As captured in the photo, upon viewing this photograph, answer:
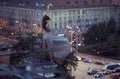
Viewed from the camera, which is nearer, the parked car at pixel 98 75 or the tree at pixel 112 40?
the parked car at pixel 98 75

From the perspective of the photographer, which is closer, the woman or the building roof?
the woman

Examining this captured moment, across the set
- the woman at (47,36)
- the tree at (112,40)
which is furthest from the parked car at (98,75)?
the woman at (47,36)

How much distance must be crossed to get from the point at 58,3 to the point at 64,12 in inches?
12.6

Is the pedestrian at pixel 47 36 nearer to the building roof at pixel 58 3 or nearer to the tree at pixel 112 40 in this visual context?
the tree at pixel 112 40

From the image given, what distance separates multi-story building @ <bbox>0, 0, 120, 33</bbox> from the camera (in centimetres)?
891

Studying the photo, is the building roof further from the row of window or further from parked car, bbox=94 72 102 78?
parked car, bbox=94 72 102 78

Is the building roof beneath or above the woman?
beneath

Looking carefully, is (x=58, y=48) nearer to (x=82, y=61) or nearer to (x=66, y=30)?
(x=82, y=61)

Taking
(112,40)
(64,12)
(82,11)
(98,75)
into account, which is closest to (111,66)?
(98,75)

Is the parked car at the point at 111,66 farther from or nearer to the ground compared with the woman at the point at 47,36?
nearer to the ground

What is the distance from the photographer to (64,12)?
9.19 m

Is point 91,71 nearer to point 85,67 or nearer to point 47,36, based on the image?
point 85,67

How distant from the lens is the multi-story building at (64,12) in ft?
29.2

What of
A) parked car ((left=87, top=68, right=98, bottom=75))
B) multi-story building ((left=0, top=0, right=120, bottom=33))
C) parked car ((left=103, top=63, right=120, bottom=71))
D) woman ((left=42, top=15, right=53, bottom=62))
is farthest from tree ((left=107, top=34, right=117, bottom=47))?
woman ((left=42, top=15, right=53, bottom=62))
